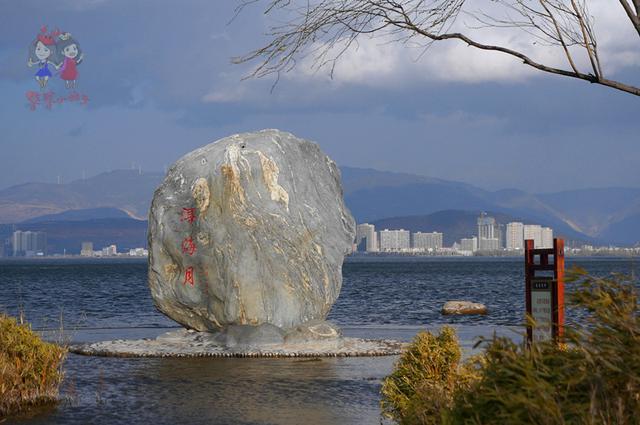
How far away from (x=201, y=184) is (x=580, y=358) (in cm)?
1755

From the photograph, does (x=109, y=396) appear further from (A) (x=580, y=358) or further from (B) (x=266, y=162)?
(A) (x=580, y=358)

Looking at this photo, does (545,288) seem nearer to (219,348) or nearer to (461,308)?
(219,348)

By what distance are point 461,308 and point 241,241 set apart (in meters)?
22.2

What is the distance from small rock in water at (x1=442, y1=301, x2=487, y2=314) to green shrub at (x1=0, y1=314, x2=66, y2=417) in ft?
97.3

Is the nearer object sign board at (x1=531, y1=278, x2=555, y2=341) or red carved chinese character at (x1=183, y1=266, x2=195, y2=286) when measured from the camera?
sign board at (x1=531, y1=278, x2=555, y2=341)

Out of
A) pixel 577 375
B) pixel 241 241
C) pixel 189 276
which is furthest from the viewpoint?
pixel 189 276

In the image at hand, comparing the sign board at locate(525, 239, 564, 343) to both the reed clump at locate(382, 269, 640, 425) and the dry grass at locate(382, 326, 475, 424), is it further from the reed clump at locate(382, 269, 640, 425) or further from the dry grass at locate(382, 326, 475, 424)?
the reed clump at locate(382, 269, 640, 425)

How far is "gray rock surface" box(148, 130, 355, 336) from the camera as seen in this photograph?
2305 centimetres

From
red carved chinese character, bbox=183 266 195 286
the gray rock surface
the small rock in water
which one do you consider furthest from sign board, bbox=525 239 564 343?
the small rock in water

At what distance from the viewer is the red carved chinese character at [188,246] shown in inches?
919

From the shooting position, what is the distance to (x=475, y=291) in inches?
2876

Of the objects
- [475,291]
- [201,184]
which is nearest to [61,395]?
[201,184]

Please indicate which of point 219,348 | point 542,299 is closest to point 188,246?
point 219,348

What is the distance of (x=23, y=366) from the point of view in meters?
14.5
